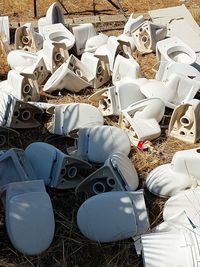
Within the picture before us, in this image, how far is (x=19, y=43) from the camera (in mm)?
4562

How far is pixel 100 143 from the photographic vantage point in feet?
9.98

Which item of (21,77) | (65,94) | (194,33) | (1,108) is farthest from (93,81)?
(194,33)

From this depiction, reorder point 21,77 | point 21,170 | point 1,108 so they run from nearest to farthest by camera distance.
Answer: point 21,170
point 1,108
point 21,77

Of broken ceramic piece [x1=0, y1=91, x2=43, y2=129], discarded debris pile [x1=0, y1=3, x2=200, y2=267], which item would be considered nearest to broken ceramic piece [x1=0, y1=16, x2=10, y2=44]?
discarded debris pile [x1=0, y1=3, x2=200, y2=267]

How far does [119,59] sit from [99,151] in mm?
1059

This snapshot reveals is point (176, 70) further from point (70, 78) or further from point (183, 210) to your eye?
point (183, 210)

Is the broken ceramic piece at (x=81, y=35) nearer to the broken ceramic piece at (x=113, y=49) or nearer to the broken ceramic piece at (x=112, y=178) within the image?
the broken ceramic piece at (x=113, y=49)

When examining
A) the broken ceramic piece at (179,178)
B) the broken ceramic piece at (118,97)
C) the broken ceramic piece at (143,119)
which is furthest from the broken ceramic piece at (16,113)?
the broken ceramic piece at (179,178)

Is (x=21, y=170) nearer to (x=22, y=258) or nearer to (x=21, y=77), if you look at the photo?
(x=22, y=258)

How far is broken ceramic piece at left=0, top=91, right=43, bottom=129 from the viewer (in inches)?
130

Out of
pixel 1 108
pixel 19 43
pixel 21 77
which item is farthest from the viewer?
pixel 19 43

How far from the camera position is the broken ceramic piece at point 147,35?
4473mm

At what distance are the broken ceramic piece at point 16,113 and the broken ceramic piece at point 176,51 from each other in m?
1.11

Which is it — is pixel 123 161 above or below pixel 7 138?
above
